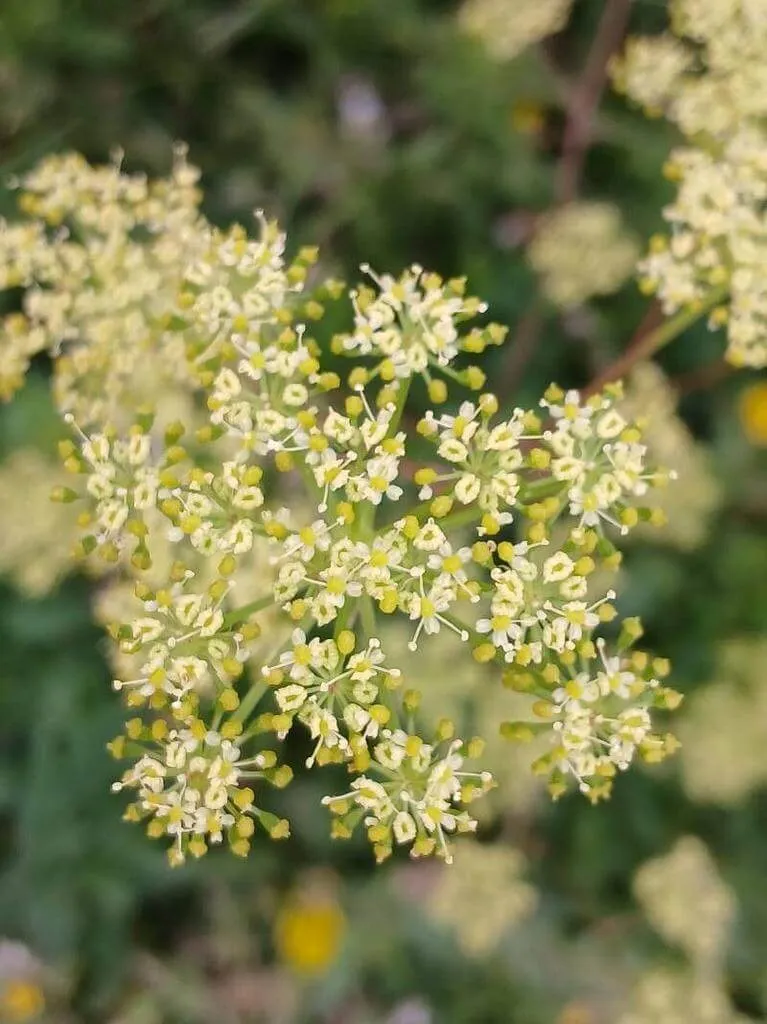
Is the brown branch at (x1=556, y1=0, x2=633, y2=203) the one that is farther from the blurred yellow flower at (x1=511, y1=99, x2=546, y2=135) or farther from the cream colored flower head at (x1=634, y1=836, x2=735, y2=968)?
the cream colored flower head at (x1=634, y1=836, x2=735, y2=968)

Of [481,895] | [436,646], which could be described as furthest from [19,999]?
A: [436,646]

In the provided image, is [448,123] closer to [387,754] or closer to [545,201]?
[545,201]

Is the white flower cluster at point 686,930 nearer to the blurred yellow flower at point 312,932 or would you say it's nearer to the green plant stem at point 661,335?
the blurred yellow flower at point 312,932

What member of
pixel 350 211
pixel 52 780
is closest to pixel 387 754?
pixel 52 780

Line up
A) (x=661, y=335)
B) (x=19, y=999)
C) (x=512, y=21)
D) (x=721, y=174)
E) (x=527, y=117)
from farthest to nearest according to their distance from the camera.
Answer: (x=527, y=117) < (x=19, y=999) < (x=512, y=21) < (x=661, y=335) < (x=721, y=174)

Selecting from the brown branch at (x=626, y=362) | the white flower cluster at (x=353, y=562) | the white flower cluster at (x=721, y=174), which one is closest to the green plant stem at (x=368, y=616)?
the white flower cluster at (x=353, y=562)

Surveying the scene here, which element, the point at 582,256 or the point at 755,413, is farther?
the point at 755,413

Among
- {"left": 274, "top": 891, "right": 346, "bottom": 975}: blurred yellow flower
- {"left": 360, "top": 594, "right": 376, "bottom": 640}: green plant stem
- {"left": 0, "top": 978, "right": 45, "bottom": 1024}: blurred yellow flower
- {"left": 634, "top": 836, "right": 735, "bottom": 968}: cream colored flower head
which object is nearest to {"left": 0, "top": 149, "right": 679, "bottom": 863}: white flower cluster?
{"left": 360, "top": 594, "right": 376, "bottom": 640}: green plant stem

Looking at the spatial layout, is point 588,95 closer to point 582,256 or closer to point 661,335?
point 582,256
